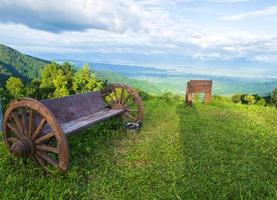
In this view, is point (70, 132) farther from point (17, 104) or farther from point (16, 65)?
point (16, 65)

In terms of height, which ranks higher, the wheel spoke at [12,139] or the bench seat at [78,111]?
the bench seat at [78,111]

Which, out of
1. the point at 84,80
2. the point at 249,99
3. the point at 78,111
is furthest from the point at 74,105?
the point at 249,99

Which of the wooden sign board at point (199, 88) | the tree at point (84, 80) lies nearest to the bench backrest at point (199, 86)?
the wooden sign board at point (199, 88)

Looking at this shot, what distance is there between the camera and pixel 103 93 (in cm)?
840

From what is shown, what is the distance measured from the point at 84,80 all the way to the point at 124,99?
5924mm

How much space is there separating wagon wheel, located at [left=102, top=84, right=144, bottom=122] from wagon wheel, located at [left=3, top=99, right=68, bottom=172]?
10.2 feet

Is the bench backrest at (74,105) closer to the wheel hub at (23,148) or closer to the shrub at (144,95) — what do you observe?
the wheel hub at (23,148)

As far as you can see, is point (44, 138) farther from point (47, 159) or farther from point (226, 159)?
point (226, 159)

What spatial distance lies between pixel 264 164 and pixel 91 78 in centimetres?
945

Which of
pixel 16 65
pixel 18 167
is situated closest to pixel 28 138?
pixel 18 167

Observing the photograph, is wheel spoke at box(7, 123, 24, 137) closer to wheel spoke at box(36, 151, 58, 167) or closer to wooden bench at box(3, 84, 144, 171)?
wooden bench at box(3, 84, 144, 171)

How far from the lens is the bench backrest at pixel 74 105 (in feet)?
20.4

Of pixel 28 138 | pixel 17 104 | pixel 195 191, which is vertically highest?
pixel 17 104

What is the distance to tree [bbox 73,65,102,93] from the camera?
44.8 feet
